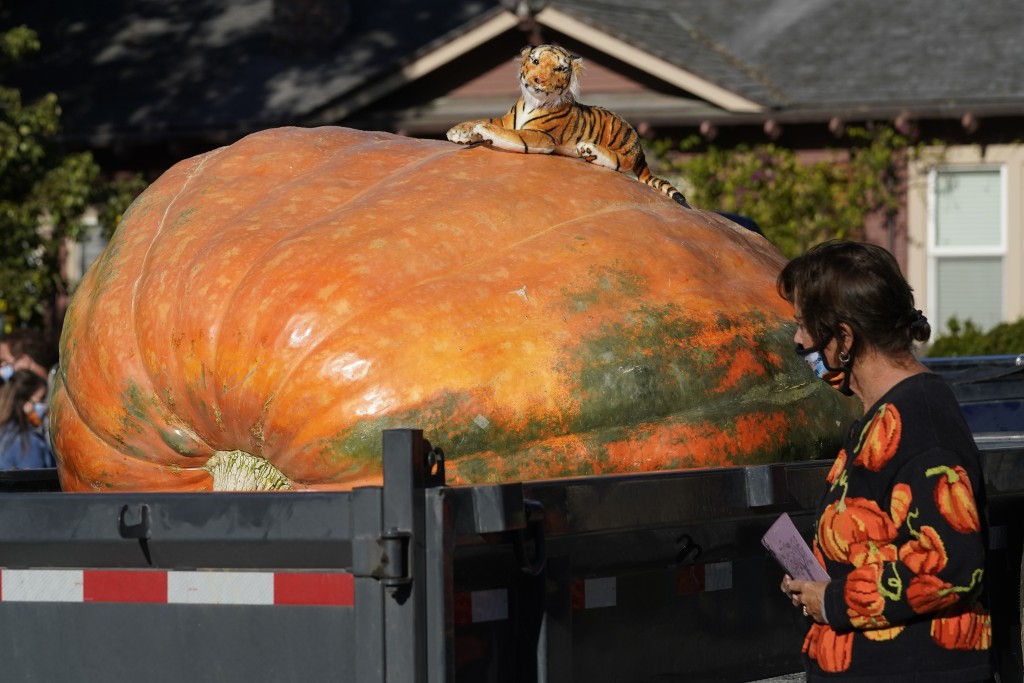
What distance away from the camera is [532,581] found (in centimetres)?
261

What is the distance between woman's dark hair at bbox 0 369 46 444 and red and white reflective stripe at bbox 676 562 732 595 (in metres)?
5.28

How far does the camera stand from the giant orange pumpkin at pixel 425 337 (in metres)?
3.19

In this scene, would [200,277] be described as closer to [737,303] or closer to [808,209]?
[737,303]

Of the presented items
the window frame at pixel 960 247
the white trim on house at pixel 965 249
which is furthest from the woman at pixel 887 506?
the window frame at pixel 960 247

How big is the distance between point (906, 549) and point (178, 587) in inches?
49.0

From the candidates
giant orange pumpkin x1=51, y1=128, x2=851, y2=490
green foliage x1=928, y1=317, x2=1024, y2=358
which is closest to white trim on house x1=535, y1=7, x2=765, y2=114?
green foliage x1=928, y1=317, x2=1024, y2=358

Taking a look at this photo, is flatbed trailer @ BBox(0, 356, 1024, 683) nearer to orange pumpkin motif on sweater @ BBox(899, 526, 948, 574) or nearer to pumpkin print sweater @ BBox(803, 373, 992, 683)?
pumpkin print sweater @ BBox(803, 373, 992, 683)

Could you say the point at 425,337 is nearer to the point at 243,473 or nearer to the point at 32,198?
the point at 243,473

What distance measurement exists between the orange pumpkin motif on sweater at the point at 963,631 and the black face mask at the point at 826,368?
45 centimetres

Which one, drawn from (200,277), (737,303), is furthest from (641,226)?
(200,277)

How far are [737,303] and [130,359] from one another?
1402 millimetres

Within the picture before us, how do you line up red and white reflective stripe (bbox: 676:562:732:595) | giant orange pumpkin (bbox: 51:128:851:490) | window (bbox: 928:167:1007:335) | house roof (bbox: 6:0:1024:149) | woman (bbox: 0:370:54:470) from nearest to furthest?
red and white reflective stripe (bbox: 676:562:732:595) → giant orange pumpkin (bbox: 51:128:851:490) → woman (bbox: 0:370:54:470) → window (bbox: 928:167:1007:335) → house roof (bbox: 6:0:1024:149)

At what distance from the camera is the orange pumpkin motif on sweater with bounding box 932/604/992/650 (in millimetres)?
2709

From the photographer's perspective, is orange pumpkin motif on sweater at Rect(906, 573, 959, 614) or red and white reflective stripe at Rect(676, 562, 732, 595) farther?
red and white reflective stripe at Rect(676, 562, 732, 595)
